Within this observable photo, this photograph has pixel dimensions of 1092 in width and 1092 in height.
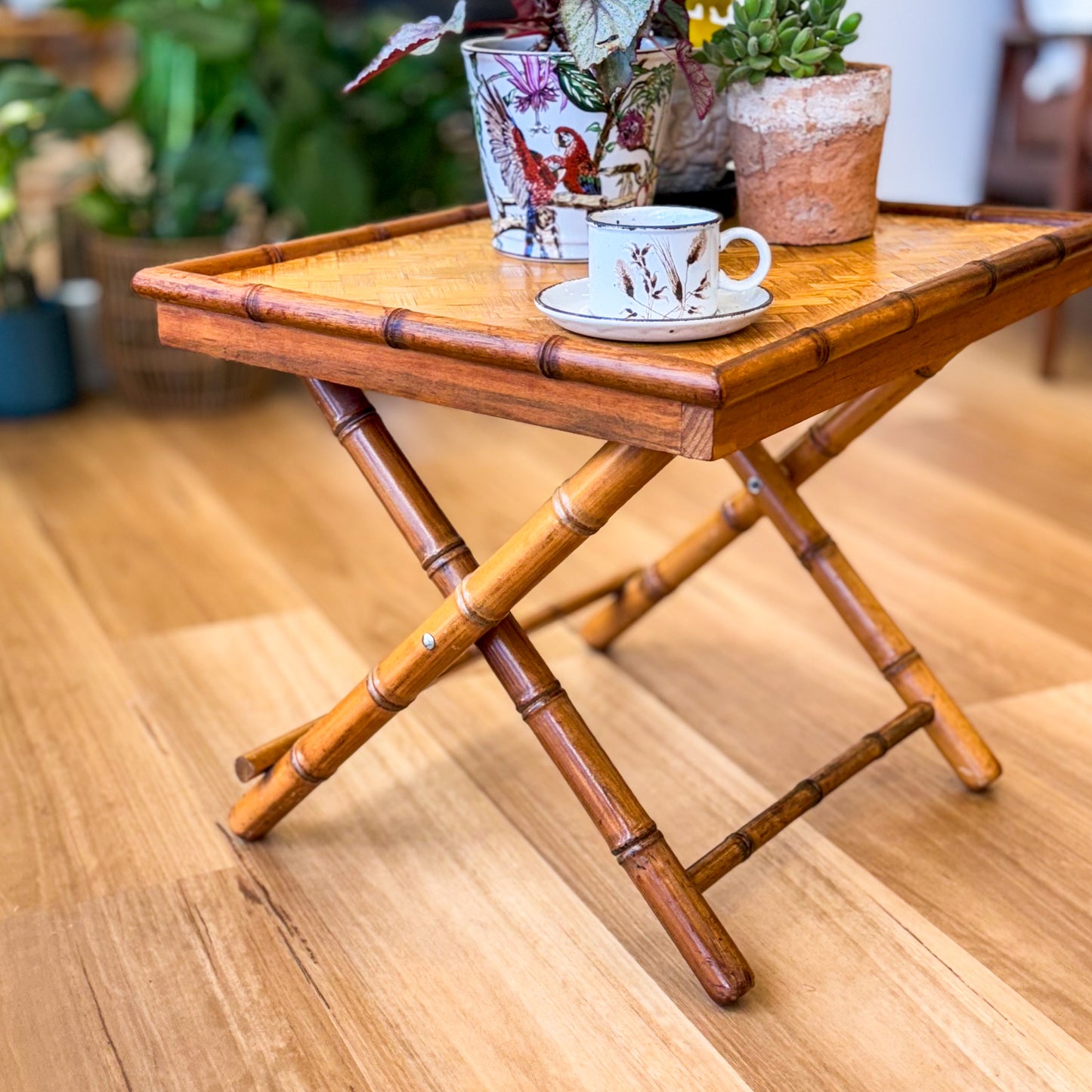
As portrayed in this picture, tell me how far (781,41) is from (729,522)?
1.70ft

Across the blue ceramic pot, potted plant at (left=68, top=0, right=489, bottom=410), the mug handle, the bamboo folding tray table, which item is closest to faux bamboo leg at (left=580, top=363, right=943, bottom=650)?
the bamboo folding tray table

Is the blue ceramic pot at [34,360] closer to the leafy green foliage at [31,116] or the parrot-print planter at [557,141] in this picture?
the leafy green foliage at [31,116]

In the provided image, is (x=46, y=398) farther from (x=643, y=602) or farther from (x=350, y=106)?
(x=643, y=602)

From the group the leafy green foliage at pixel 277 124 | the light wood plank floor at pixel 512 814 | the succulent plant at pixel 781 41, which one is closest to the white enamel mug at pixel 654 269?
the succulent plant at pixel 781 41

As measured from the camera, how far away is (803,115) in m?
1.14

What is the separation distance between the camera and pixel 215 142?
240cm

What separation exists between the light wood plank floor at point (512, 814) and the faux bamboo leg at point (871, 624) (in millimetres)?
51

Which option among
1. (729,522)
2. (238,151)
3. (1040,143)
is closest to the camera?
(729,522)

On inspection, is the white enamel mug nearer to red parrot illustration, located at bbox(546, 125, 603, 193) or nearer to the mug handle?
the mug handle

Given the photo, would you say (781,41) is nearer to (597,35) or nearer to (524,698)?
(597,35)

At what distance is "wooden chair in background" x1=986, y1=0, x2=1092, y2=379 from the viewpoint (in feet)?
8.38

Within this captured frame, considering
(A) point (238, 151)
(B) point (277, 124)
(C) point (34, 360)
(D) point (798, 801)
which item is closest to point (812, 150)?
(D) point (798, 801)

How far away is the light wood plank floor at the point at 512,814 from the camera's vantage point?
1.02m

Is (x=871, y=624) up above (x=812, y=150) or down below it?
below
